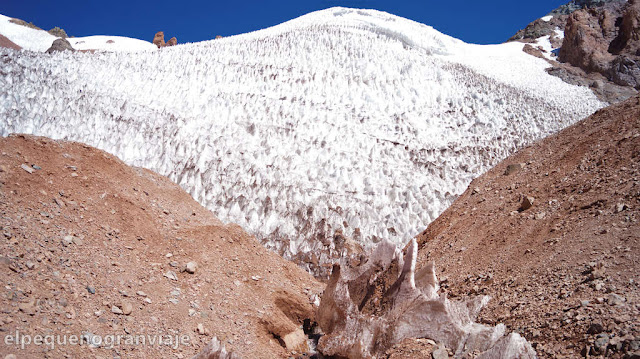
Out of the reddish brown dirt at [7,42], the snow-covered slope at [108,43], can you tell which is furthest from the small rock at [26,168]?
the reddish brown dirt at [7,42]

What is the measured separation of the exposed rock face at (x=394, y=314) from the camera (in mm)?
4121

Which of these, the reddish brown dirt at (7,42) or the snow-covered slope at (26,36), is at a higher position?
the snow-covered slope at (26,36)

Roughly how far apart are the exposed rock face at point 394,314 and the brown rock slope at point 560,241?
36 centimetres

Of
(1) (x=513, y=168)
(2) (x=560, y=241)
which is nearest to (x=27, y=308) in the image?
(2) (x=560, y=241)

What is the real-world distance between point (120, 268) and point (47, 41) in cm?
5659

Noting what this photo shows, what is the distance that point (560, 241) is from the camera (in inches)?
211

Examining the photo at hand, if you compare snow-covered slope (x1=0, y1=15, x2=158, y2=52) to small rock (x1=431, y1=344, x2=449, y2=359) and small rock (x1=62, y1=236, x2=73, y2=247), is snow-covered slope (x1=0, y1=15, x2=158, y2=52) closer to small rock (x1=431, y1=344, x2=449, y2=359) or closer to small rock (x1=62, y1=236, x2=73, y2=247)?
small rock (x1=62, y1=236, x2=73, y2=247)

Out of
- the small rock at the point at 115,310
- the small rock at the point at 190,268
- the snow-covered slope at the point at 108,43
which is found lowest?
the small rock at the point at 115,310

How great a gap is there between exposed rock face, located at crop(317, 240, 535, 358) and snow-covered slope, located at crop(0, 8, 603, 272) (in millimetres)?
4029

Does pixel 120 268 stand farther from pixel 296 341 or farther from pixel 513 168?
pixel 513 168

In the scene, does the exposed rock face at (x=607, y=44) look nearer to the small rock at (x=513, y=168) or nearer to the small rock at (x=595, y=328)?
the small rock at (x=513, y=168)

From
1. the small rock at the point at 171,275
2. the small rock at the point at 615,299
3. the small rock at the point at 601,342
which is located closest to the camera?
the small rock at the point at 601,342

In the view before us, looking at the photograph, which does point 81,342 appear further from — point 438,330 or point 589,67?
point 589,67

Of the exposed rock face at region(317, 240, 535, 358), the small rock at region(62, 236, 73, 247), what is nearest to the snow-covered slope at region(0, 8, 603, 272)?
the exposed rock face at region(317, 240, 535, 358)
